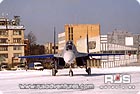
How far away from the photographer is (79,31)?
128 meters

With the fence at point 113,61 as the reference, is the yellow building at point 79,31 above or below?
above

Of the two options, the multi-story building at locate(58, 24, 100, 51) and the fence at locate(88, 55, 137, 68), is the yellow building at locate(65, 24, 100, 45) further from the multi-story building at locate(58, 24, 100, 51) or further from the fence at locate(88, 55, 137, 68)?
the fence at locate(88, 55, 137, 68)

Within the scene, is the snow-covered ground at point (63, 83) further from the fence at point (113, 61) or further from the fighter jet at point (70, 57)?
the fence at point (113, 61)

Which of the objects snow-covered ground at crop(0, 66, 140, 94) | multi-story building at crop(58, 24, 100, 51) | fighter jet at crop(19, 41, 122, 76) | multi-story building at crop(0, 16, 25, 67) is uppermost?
multi-story building at crop(58, 24, 100, 51)

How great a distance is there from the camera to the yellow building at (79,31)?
12425cm

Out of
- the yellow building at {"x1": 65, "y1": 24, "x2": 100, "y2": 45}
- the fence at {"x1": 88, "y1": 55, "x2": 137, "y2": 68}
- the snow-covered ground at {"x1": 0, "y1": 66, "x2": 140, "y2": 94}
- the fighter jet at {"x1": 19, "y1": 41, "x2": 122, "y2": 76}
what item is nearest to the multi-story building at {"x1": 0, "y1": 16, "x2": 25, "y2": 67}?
the fence at {"x1": 88, "y1": 55, "x2": 137, "y2": 68}

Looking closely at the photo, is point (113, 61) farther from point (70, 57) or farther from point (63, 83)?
point (63, 83)

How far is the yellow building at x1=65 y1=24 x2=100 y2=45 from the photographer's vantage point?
124250 millimetres

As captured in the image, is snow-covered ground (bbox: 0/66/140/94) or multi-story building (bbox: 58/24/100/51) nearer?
snow-covered ground (bbox: 0/66/140/94)

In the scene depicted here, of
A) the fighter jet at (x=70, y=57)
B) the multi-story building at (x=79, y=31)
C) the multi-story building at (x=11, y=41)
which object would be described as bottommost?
the fighter jet at (x=70, y=57)

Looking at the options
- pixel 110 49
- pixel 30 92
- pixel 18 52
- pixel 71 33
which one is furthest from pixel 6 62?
pixel 30 92

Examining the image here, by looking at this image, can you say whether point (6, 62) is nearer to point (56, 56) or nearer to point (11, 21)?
point (11, 21)

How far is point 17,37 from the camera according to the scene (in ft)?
298

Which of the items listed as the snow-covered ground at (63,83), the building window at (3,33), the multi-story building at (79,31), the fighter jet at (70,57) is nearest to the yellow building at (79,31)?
the multi-story building at (79,31)
